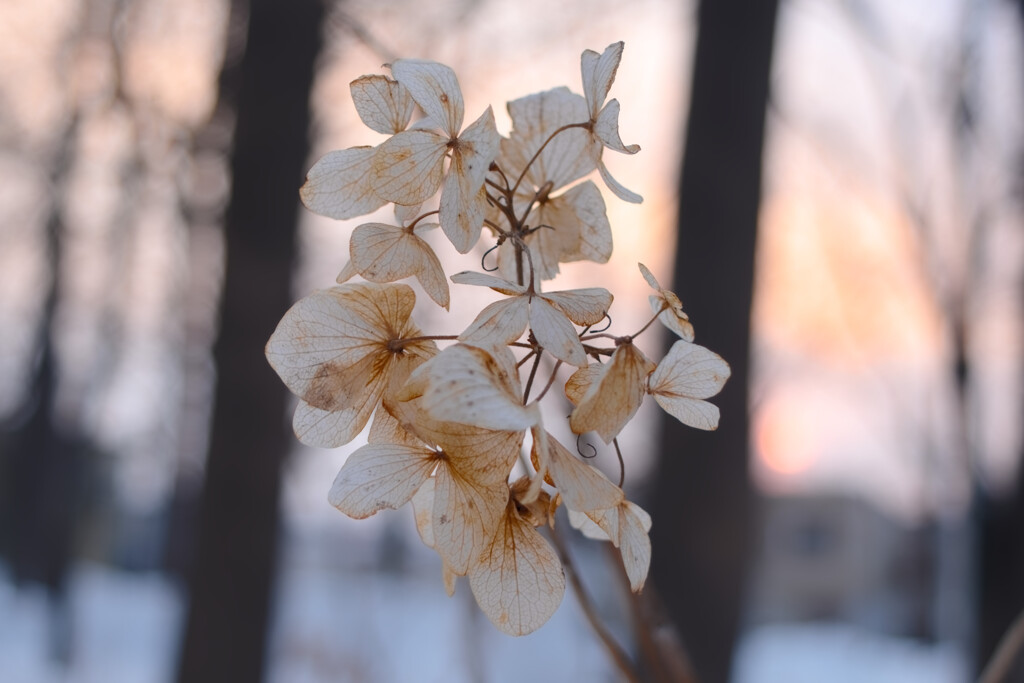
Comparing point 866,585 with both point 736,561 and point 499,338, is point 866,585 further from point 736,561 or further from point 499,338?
point 499,338

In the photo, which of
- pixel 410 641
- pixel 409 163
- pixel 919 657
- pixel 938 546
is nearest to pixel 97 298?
pixel 410 641

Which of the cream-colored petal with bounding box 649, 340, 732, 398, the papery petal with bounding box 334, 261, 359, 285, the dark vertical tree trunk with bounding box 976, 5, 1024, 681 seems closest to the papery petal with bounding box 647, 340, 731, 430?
the cream-colored petal with bounding box 649, 340, 732, 398

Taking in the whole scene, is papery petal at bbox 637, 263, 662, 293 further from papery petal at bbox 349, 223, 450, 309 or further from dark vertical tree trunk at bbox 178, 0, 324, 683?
dark vertical tree trunk at bbox 178, 0, 324, 683

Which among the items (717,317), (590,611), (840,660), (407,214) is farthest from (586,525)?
(840,660)

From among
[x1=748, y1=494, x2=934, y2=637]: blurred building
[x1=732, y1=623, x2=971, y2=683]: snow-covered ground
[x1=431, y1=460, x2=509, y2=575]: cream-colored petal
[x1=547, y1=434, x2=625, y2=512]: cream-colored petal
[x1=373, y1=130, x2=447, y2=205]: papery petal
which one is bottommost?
[x1=748, y1=494, x2=934, y2=637]: blurred building

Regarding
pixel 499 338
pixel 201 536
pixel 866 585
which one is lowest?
pixel 866 585

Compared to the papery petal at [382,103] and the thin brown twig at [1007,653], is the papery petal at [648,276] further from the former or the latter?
the thin brown twig at [1007,653]

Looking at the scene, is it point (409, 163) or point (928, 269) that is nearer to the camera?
point (409, 163)
